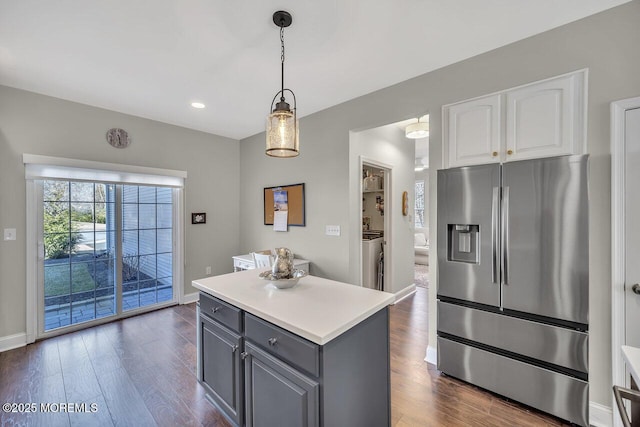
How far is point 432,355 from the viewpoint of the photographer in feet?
7.94

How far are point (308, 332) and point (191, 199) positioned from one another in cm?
358

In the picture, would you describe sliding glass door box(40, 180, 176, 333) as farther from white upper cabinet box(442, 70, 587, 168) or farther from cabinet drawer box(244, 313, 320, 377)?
white upper cabinet box(442, 70, 587, 168)

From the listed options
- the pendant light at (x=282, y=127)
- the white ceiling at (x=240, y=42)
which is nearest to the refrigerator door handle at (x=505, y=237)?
the white ceiling at (x=240, y=42)

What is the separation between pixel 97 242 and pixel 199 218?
4.13ft

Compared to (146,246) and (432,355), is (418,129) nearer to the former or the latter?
(432,355)

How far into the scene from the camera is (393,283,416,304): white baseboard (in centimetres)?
414

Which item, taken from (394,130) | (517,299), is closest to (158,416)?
(517,299)

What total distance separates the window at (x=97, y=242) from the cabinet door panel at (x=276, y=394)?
2.98m

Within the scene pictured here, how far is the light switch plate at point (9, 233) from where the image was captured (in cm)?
267

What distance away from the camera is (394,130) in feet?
13.3

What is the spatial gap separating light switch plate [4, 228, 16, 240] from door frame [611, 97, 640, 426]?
5079 millimetres

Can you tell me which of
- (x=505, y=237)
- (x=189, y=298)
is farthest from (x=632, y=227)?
(x=189, y=298)

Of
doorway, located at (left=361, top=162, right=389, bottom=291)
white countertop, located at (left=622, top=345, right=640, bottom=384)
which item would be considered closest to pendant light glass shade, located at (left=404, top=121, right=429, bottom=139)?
doorway, located at (left=361, top=162, right=389, bottom=291)

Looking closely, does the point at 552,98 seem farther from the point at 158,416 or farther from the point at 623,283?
the point at 158,416
